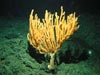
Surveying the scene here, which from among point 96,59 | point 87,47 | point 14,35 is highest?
point 14,35

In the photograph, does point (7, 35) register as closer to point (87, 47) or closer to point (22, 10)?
point (87, 47)

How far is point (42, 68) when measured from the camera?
4.24 m

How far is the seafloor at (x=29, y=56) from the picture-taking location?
417 cm

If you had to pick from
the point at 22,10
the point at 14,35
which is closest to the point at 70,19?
the point at 14,35

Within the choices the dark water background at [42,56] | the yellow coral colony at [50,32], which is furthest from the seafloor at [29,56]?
the yellow coral colony at [50,32]

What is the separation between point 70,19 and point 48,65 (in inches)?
44.4

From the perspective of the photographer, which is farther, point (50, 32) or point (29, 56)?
point (29, 56)

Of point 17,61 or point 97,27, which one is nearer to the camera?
point 17,61

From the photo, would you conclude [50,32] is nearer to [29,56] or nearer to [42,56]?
[42,56]

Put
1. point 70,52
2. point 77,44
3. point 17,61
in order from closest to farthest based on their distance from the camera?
point 17,61, point 70,52, point 77,44

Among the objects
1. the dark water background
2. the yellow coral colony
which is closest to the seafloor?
the dark water background

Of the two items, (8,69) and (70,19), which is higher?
(70,19)

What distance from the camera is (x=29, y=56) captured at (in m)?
4.64

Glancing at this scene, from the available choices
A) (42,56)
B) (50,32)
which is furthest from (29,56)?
(50,32)
